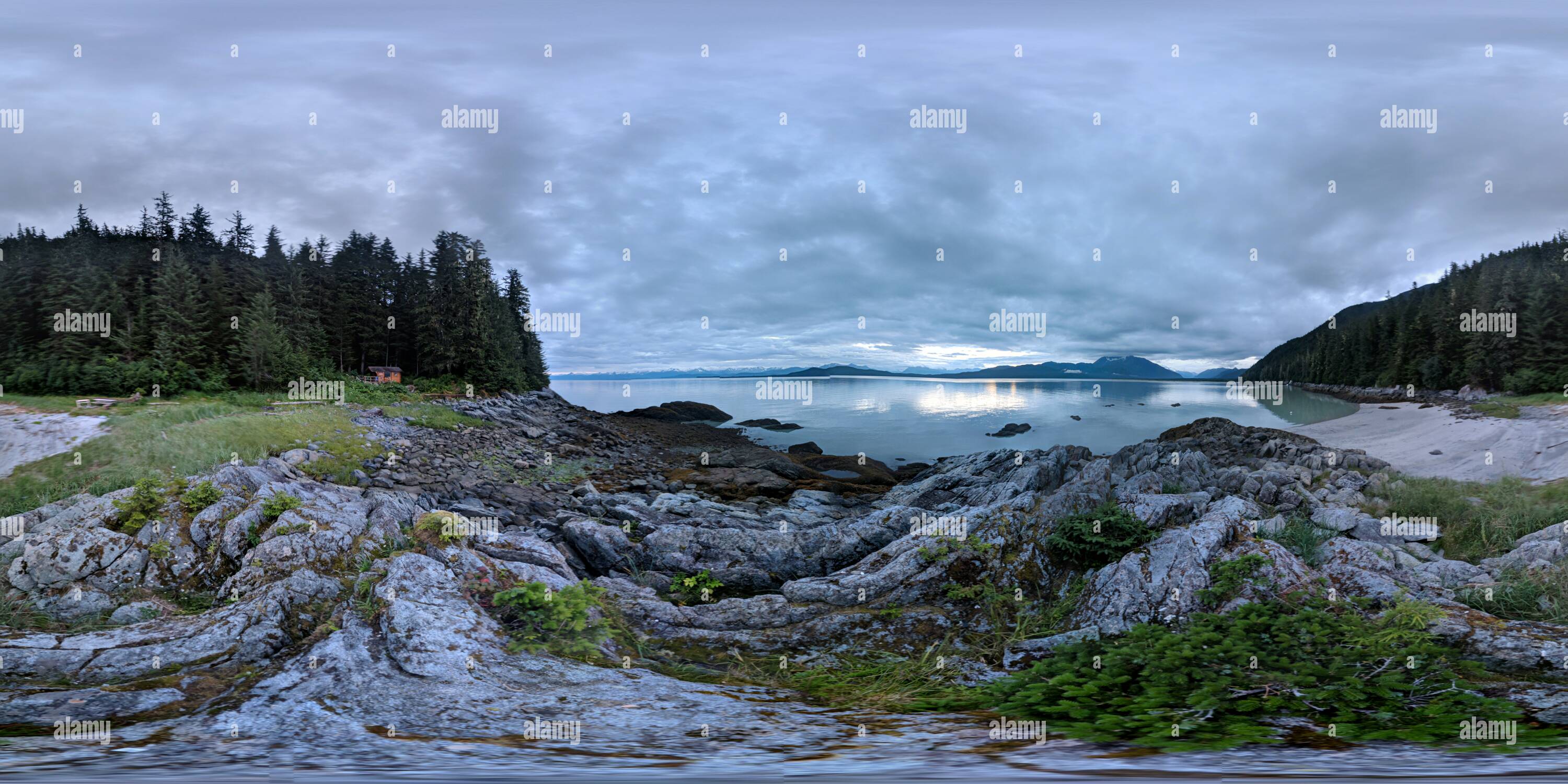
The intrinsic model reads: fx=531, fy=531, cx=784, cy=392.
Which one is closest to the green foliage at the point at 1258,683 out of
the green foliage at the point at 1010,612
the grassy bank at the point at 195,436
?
the green foliage at the point at 1010,612

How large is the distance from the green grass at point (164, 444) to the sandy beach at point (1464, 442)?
81.3 ft

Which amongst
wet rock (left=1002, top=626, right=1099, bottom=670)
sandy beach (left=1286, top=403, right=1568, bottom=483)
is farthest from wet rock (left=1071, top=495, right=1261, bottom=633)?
sandy beach (left=1286, top=403, right=1568, bottom=483)

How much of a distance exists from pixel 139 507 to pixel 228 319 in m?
A: 13.1

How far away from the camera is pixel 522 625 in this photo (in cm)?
677

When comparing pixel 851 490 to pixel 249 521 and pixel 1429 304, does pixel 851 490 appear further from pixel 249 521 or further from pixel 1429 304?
pixel 1429 304

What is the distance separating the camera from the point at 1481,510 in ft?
29.9

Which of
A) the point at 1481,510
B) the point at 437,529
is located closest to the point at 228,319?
the point at 437,529

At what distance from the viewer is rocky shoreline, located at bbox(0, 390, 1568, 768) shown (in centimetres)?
502

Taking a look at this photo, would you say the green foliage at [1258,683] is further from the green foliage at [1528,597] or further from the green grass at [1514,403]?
the green grass at [1514,403]

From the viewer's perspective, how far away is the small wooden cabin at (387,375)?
17.3 m

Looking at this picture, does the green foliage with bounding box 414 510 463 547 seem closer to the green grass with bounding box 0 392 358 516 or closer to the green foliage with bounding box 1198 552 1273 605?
the green grass with bounding box 0 392 358 516

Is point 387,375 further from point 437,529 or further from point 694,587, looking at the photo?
point 694,587

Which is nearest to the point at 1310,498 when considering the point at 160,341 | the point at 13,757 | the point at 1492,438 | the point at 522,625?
the point at 1492,438

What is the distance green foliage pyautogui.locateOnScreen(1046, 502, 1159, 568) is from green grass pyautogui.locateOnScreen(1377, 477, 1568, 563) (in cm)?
569
